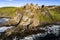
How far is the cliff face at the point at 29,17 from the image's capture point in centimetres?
1050

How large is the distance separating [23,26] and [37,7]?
1.07 metres

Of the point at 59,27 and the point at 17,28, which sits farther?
the point at 59,27

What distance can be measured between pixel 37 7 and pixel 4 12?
1418 mm

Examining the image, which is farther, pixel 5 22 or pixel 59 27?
pixel 59 27

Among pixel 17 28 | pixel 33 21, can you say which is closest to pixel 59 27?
pixel 33 21

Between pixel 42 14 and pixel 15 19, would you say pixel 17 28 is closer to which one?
pixel 15 19

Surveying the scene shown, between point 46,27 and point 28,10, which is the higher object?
point 28,10

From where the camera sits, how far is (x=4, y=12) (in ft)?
35.7

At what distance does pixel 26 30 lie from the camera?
10469mm

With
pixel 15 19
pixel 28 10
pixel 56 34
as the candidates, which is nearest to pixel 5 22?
pixel 15 19

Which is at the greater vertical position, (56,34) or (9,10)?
(9,10)

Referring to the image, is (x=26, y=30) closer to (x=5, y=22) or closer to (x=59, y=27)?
(x=5, y=22)

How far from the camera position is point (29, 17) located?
10719mm

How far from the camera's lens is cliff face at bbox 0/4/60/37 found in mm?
10500
